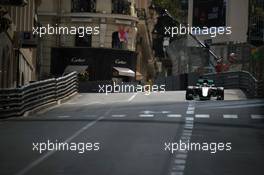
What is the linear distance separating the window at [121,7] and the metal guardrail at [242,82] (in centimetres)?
1588

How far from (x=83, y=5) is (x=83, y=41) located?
3.03 m

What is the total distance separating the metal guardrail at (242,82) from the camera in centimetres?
3979

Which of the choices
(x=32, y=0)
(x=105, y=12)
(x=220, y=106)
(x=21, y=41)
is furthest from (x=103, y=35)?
(x=220, y=106)

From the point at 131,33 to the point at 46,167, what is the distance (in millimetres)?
53238

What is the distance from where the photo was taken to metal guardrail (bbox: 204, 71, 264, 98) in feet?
131

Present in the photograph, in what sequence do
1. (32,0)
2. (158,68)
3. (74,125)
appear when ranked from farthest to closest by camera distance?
(158,68), (32,0), (74,125)

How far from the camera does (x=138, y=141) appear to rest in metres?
16.6

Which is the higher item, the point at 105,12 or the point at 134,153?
the point at 105,12

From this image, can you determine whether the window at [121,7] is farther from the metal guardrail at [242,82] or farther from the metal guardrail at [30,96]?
the metal guardrail at [30,96]

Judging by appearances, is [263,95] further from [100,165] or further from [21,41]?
[100,165]

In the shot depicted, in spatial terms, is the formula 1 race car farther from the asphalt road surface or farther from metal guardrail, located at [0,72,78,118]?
the asphalt road surface

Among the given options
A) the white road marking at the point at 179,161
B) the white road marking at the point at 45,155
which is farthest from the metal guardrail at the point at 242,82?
the white road marking at the point at 179,161

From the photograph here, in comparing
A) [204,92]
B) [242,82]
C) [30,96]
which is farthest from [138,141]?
[242,82]

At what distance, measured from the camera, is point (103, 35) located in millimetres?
62594
